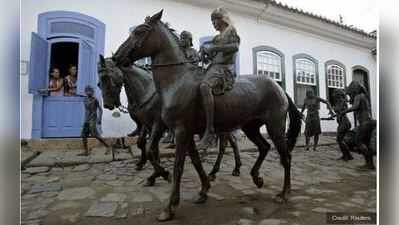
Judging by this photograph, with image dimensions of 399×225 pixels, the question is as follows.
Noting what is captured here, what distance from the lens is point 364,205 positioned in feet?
5.57

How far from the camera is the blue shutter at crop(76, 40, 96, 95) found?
1.76 m

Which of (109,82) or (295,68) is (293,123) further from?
(109,82)

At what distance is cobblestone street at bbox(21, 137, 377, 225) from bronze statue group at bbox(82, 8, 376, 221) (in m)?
0.08

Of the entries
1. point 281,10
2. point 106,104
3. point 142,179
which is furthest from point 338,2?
point 142,179

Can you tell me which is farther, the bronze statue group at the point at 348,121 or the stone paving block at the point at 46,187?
A: the bronze statue group at the point at 348,121

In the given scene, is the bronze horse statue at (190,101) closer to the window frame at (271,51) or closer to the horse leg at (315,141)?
the window frame at (271,51)

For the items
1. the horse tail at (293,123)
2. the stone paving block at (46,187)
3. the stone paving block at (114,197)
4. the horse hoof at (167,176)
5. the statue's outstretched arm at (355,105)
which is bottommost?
the stone paving block at (114,197)

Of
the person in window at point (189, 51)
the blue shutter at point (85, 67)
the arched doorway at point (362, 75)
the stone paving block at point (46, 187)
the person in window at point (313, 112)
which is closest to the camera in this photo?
the stone paving block at point (46, 187)

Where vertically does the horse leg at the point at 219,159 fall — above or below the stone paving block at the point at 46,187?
above

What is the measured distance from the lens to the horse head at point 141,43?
1.50 metres

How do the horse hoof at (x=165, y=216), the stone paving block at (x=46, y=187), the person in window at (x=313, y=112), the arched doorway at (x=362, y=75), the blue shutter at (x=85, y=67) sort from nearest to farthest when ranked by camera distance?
the horse hoof at (x=165, y=216) < the stone paving block at (x=46, y=187) < the blue shutter at (x=85, y=67) < the arched doorway at (x=362, y=75) < the person in window at (x=313, y=112)

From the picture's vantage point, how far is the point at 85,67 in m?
1.77

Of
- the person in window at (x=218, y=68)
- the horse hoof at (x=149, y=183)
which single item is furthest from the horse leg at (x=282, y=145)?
the horse hoof at (x=149, y=183)

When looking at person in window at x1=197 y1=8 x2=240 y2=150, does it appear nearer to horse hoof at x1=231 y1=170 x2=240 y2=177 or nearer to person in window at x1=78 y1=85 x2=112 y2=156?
horse hoof at x1=231 y1=170 x2=240 y2=177
